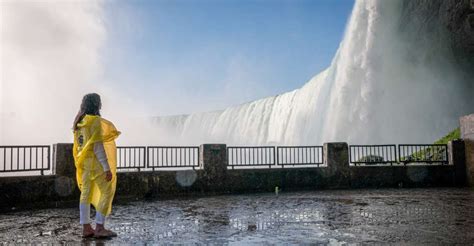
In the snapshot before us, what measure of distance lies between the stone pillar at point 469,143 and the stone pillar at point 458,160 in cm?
12

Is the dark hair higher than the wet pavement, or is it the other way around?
the dark hair

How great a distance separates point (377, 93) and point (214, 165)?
23.5 metres

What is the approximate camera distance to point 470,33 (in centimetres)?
2895

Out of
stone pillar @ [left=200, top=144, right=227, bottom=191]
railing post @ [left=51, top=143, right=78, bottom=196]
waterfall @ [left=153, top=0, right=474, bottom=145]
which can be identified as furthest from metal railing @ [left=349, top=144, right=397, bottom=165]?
waterfall @ [left=153, top=0, right=474, bottom=145]

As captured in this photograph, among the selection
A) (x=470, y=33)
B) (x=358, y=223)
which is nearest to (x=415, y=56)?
(x=470, y=33)

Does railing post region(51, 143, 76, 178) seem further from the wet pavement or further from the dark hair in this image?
the dark hair

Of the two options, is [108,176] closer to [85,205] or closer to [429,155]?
[85,205]

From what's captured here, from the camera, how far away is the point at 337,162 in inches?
516

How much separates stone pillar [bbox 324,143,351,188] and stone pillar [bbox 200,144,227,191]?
3.35m

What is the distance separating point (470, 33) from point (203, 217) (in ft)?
94.4

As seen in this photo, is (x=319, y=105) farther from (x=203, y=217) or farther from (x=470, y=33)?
(x=203, y=217)

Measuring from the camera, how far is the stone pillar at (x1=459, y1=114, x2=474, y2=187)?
529 inches

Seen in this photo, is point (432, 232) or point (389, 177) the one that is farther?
point (389, 177)

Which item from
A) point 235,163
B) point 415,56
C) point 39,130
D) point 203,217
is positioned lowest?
point 203,217
